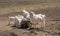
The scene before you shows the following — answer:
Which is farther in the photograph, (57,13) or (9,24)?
(57,13)

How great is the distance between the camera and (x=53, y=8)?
1931 cm

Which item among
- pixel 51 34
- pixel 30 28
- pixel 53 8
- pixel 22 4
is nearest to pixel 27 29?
pixel 30 28

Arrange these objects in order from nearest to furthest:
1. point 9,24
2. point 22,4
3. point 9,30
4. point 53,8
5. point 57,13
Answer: point 9,30 → point 9,24 → point 57,13 → point 53,8 → point 22,4

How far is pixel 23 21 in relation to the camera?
1216 cm

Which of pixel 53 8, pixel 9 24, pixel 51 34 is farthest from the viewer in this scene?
pixel 53 8

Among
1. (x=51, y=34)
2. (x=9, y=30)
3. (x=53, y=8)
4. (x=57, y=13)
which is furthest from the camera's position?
(x=53, y=8)

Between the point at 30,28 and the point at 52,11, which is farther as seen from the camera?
the point at 52,11

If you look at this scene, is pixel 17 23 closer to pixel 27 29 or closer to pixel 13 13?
pixel 27 29

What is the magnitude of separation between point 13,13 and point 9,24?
16.0 ft

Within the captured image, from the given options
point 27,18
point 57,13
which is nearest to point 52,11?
point 57,13

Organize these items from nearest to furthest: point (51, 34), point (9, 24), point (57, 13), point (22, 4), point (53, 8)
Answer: point (51, 34), point (9, 24), point (57, 13), point (53, 8), point (22, 4)

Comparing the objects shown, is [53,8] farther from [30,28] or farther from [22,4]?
[30,28]

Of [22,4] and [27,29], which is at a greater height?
[22,4]

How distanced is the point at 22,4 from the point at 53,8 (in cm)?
357
